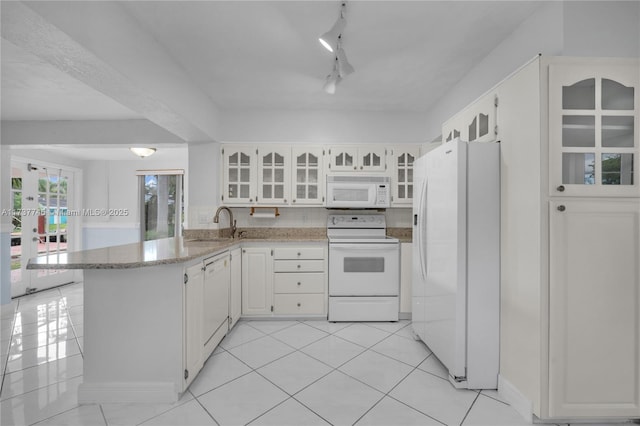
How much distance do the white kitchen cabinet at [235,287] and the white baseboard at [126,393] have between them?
1.05 m

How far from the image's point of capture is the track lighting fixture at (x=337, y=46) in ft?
5.68

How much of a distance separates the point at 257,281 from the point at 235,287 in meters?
0.28

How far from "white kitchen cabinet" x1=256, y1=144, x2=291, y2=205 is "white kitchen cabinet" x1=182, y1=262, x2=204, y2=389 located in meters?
1.57

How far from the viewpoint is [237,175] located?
11.6 ft

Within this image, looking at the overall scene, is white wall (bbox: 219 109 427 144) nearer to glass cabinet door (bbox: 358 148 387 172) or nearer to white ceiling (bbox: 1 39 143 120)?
glass cabinet door (bbox: 358 148 387 172)

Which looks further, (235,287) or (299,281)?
(299,281)

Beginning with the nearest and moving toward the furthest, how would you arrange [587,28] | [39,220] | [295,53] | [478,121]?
1. [587,28]
2. [478,121]
3. [295,53]
4. [39,220]

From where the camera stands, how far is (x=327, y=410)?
5.63 ft

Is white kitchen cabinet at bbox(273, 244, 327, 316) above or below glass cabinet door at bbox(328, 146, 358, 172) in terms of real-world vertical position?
below

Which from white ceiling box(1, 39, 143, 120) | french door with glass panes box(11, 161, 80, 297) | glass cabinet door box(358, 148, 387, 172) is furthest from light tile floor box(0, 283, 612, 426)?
white ceiling box(1, 39, 143, 120)

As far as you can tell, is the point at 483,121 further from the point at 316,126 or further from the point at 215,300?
the point at 215,300

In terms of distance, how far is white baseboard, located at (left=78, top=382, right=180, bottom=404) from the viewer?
176 centimetres

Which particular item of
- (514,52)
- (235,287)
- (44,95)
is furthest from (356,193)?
(44,95)

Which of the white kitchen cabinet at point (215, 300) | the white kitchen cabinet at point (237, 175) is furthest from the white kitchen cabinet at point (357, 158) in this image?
the white kitchen cabinet at point (215, 300)
